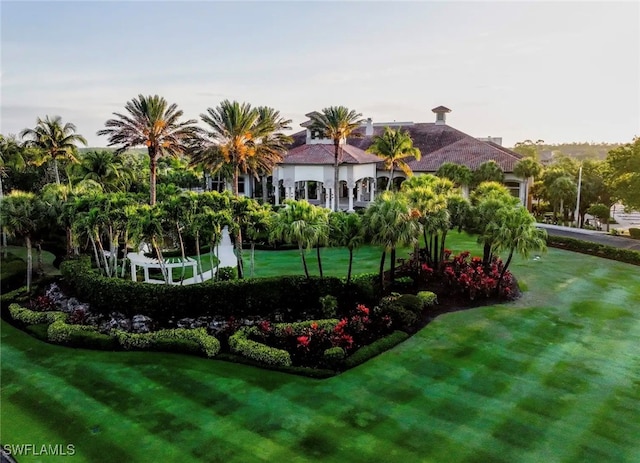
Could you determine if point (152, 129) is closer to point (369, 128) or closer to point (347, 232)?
point (347, 232)

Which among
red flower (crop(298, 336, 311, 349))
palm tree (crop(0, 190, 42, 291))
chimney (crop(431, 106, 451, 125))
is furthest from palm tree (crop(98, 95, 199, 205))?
chimney (crop(431, 106, 451, 125))

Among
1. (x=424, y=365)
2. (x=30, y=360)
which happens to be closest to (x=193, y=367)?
(x=30, y=360)

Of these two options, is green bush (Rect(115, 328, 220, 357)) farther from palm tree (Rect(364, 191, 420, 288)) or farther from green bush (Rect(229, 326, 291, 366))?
palm tree (Rect(364, 191, 420, 288))

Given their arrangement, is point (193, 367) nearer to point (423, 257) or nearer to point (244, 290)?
point (244, 290)

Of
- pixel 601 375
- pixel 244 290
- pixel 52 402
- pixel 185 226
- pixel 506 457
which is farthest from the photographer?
pixel 185 226

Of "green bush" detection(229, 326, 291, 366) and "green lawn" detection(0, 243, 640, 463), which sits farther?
"green bush" detection(229, 326, 291, 366)

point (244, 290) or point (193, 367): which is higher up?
point (244, 290)

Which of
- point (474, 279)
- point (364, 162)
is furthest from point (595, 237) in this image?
point (474, 279)
